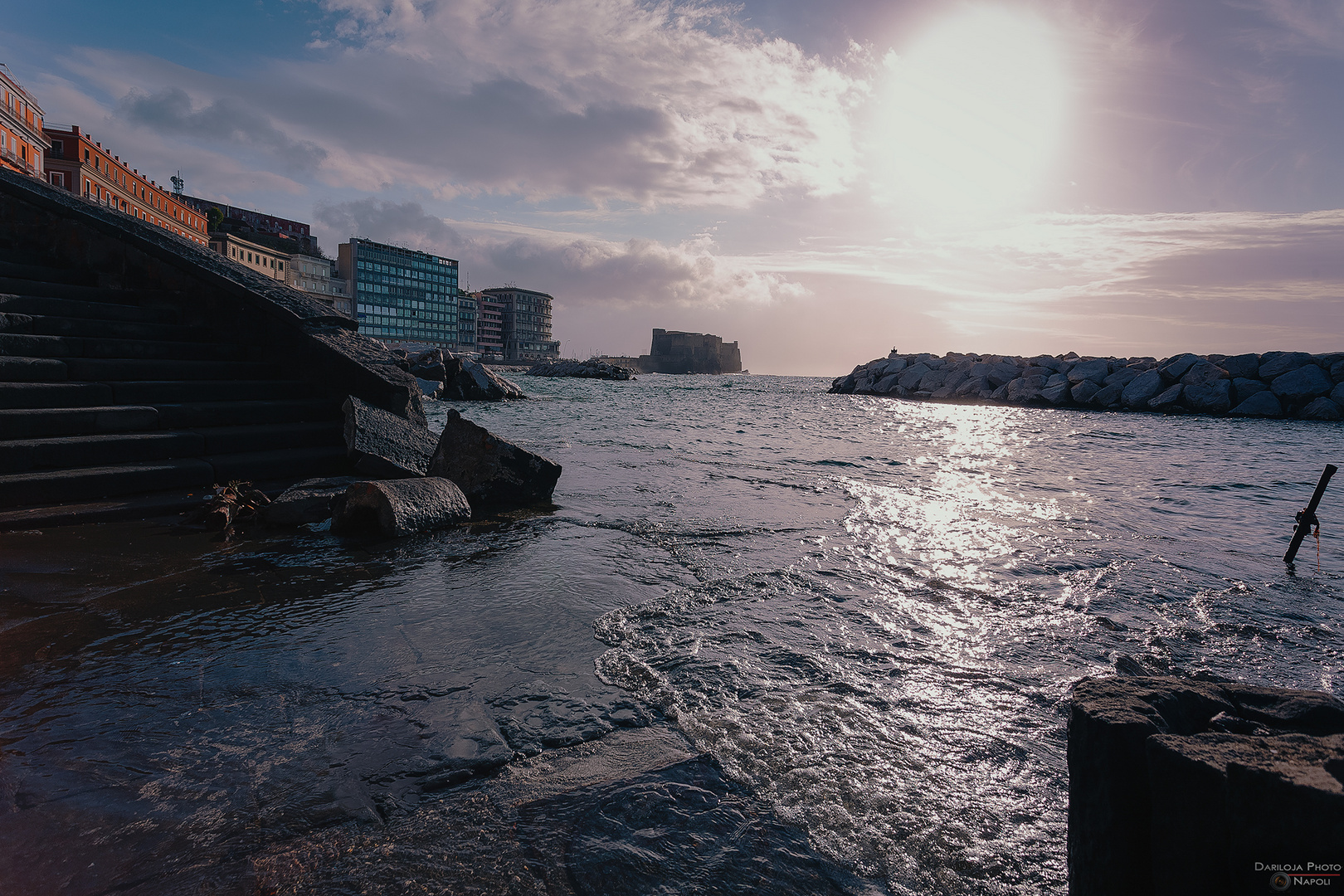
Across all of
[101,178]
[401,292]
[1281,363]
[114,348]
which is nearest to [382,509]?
[114,348]

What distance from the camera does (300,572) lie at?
3473 millimetres

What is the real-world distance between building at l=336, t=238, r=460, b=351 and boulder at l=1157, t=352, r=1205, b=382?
3859 inches

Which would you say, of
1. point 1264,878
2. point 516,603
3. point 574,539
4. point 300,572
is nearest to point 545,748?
point 516,603

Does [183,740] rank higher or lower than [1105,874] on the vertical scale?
lower

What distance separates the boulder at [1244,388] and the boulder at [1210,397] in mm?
191

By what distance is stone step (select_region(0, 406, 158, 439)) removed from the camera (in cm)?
424

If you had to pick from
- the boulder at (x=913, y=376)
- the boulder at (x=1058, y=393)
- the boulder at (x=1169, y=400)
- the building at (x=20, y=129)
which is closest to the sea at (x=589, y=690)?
the boulder at (x=1169, y=400)

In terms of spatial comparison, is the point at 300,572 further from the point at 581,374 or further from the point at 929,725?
the point at 581,374

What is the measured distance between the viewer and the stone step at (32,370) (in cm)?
464

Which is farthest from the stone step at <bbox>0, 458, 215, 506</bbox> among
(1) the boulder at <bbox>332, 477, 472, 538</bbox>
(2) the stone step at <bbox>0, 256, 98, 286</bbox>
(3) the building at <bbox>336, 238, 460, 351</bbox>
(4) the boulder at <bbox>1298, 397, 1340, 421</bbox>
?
(3) the building at <bbox>336, 238, 460, 351</bbox>

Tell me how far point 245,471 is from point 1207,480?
12.7 meters

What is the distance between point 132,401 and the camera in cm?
502

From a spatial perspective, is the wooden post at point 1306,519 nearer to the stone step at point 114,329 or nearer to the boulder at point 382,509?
the boulder at point 382,509

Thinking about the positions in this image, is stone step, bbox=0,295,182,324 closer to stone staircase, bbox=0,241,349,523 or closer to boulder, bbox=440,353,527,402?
stone staircase, bbox=0,241,349,523
